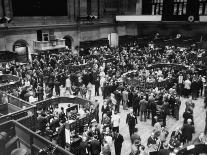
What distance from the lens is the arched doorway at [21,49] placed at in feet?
85.9

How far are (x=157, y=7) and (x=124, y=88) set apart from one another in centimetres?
2608

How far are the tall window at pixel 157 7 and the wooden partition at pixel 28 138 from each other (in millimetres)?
31894

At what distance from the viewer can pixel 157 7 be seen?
37.7 metres

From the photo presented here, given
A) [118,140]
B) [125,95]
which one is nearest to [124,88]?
[125,95]

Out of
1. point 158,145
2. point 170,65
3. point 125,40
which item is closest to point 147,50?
point 170,65

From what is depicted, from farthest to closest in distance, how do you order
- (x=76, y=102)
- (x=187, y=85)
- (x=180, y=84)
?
(x=180, y=84) < (x=187, y=85) < (x=76, y=102)

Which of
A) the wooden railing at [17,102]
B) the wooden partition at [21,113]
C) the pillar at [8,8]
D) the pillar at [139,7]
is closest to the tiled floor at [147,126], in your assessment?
the wooden partition at [21,113]

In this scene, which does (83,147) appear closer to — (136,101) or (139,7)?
(136,101)

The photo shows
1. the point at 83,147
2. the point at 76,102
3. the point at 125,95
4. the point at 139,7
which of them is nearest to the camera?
the point at 83,147

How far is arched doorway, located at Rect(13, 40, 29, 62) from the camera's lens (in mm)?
26172

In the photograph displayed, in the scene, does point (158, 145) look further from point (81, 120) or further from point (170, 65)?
point (170, 65)

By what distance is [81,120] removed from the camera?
11.4 meters

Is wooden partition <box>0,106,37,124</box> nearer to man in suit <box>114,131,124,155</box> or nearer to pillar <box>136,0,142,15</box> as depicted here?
man in suit <box>114,131,124,155</box>

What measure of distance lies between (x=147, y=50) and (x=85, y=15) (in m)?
10.5
